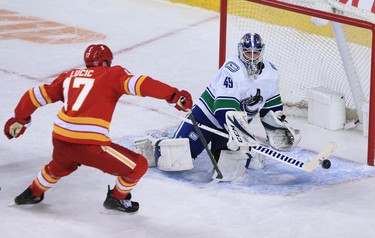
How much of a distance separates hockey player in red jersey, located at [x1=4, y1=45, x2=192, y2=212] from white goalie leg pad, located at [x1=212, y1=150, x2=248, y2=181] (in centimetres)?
73

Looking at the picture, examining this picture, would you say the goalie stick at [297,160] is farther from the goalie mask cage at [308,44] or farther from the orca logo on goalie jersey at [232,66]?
the goalie mask cage at [308,44]

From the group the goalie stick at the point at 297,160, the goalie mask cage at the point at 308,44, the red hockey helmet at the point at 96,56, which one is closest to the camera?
the red hockey helmet at the point at 96,56

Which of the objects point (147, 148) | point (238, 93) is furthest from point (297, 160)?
point (147, 148)

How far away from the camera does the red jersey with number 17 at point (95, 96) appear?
18.2 ft

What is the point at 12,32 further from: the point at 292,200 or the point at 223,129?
the point at 292,200

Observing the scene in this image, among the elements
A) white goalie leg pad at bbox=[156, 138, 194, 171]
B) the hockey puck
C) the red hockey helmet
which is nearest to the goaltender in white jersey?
white goalie leg pad at bbox=[156, 138, 194, 171]

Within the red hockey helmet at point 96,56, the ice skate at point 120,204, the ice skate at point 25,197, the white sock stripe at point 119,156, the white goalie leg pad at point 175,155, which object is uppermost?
the red hockey helmet at point 96,56

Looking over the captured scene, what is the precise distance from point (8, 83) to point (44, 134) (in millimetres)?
1038

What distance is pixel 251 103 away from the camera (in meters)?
6.35

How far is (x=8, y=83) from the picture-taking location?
310 inches

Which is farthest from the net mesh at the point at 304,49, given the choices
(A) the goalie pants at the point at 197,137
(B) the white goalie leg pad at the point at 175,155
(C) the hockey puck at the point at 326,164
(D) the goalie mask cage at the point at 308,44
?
(B) the white goalie leg pad at the point at 175,155

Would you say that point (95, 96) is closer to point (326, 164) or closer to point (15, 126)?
point (15, 126)

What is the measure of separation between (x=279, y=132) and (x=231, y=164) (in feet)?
1.18

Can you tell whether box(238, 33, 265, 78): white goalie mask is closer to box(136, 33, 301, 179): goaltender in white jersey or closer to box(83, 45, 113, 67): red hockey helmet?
box(136, 33, 301, 179): goaltender in white jersey
